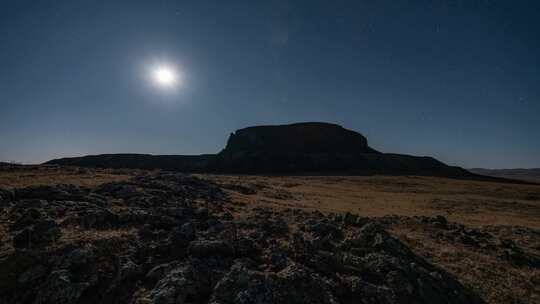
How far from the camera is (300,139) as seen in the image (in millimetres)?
111938

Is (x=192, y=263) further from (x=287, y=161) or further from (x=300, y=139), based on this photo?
(x=300, y=139)

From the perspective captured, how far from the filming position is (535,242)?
14.8 meters

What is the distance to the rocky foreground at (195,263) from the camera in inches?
244

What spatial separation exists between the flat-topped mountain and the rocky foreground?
93.6 metres

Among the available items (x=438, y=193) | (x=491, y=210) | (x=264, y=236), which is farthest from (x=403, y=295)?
(x=438, y=193)

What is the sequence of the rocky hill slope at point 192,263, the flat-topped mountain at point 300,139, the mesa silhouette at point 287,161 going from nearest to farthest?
the rocky hill slope at point 192,263 → the mesa silhouette at point 287,161 → the flat-topped mountain at point 300,139

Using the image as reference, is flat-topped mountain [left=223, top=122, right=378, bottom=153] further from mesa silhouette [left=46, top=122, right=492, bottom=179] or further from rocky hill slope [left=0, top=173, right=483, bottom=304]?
rocky hill slope [left=0, top=173, right=483, bottom=304]

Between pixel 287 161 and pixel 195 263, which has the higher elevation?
pixel 287 161

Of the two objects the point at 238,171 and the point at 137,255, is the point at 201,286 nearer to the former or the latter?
the point at 137,255

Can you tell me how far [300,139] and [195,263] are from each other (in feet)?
348

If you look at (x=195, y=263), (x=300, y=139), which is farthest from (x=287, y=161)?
A: (x=195, y=263)

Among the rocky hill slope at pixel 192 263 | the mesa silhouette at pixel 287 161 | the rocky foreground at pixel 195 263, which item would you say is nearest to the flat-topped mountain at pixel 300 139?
the mesa silhouette at pixel 287 161

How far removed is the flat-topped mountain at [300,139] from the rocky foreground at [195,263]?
3683 inches

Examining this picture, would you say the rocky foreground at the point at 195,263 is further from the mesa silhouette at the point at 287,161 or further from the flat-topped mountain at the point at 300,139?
the flat-topped mountain at the point at 300,139
